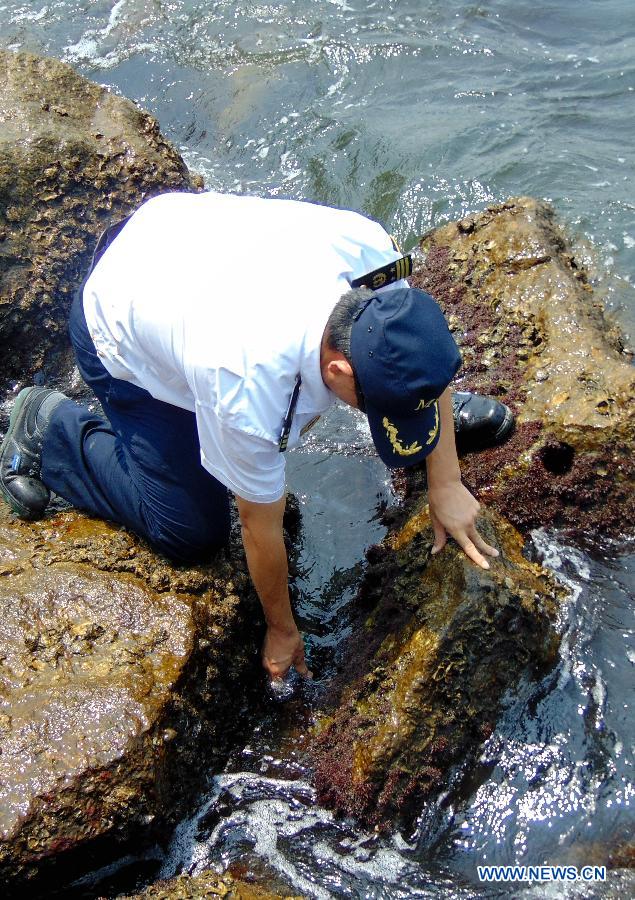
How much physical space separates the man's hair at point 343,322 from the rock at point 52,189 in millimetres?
2773

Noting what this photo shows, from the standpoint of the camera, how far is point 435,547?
311 cm

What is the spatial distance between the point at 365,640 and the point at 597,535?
3.97 feet

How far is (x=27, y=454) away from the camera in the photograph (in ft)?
12.3

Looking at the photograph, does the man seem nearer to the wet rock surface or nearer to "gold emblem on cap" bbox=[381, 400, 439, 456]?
"gold emblem on cap" bbox=[381, 400, 439, 456]

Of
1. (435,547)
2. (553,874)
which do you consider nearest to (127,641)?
(435,547)

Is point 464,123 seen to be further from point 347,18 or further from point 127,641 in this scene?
point 127,641

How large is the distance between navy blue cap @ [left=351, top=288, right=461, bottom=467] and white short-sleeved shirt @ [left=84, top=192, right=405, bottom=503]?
16cm

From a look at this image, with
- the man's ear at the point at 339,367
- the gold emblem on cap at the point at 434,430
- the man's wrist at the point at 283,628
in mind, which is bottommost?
the man's wrist at the point at 283,628

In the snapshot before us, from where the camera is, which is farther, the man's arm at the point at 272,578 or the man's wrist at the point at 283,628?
the man's wrist at the point at 283,628

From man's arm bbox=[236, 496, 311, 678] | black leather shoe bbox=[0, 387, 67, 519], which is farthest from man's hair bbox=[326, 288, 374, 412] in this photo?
black leather shoe bbox=[0, 387, 67, 519]

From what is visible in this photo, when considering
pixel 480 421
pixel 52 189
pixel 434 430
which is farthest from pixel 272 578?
pixel 52 189

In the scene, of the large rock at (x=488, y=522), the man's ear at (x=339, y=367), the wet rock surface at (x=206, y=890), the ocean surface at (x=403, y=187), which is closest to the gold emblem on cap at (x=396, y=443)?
the man's ear at (x=339, y=367)

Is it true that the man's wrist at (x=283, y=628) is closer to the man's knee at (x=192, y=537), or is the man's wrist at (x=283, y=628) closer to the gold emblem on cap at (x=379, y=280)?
the man's knee at (x=192, y=537)

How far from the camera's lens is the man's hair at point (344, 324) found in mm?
2424
